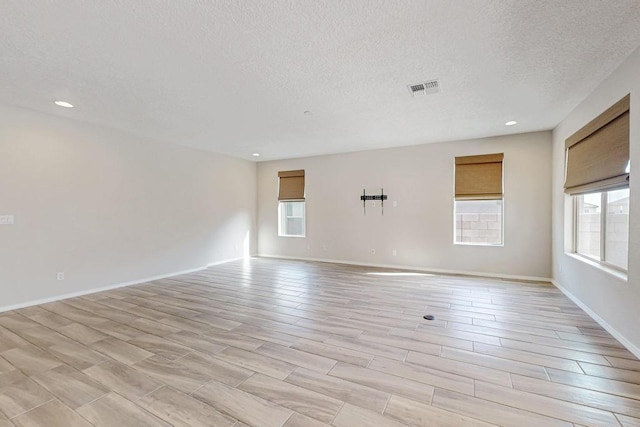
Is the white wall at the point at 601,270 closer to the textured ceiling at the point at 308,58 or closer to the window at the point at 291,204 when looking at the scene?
the textured ceiling at the point at 308,58

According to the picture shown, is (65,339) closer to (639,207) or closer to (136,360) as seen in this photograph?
(136,360)

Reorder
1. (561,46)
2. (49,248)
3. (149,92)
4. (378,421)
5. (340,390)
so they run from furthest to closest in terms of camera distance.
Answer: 1. (49,248)
2. (149,92)
3. (561,46)
4. (340,390)
5. (378,421)

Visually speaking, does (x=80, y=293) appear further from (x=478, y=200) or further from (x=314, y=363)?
(x=478, y=200)

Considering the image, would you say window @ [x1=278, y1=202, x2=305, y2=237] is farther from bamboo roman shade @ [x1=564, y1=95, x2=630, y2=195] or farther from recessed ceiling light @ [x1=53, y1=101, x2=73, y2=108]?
bamboo roman shade @ [x1=564, y1=95, x2=630, y2=195]

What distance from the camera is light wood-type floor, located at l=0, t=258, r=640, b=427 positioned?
71.0 inches

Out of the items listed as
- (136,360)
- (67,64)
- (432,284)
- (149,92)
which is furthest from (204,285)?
(432,284)

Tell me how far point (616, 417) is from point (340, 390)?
168cm

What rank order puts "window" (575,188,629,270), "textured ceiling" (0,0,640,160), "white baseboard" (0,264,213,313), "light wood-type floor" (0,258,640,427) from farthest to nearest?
"white baseboard" (0,264,213,313) → "window" (575,188,629,270) → "textured ceiling" (0,0,640,160) → "light wood-type floor" (0,258,640,427)

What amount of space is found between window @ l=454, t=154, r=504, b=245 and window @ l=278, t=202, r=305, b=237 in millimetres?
3765

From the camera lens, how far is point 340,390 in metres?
2.03

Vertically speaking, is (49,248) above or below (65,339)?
above

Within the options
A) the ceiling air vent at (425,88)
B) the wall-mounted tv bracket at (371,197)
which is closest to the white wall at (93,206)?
the wall-mounted tv bracket at (371,197)

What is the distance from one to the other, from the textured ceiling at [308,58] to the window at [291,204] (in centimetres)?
312

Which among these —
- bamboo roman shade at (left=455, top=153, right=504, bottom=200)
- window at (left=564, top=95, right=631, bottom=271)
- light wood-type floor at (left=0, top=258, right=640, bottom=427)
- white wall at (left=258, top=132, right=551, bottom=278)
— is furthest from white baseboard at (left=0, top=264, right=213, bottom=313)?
window at (left=564, top=95, right=631, bottom=271)
